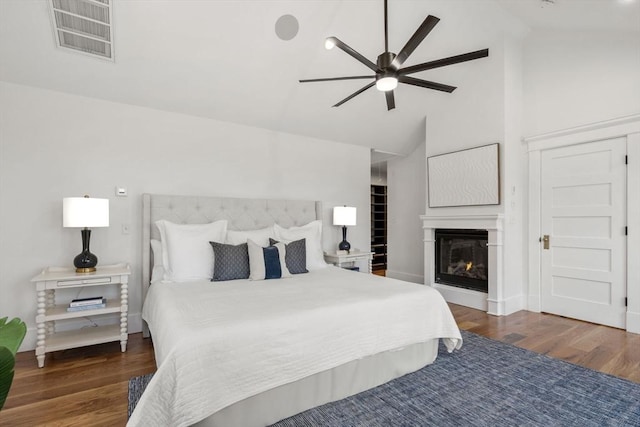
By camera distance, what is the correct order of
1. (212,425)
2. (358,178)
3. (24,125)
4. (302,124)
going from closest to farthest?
(212,425)
(24,125)
(302,124)
(358,178)

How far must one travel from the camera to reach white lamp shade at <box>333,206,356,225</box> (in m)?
4.38

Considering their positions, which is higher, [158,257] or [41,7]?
[41,7]

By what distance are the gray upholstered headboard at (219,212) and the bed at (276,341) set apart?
0.32 m

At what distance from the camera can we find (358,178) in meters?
5.08

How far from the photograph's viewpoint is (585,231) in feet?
11.9

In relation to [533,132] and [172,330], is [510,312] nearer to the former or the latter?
[533,132]

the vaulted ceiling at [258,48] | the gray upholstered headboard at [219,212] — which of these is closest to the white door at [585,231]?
the vaulted ceiling at [258,48]

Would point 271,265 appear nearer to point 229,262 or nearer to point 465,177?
point 229,262

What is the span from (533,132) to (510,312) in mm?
2332

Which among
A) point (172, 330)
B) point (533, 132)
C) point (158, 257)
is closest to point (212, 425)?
point (172, 330)

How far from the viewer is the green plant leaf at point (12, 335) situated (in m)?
0.82

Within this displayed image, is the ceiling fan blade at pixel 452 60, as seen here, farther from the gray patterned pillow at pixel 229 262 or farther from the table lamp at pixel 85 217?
the table lamp at pixel 85 217

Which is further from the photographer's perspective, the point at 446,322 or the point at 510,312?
the point at 510,312

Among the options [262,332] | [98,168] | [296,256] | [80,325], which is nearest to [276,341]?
[262,332]
